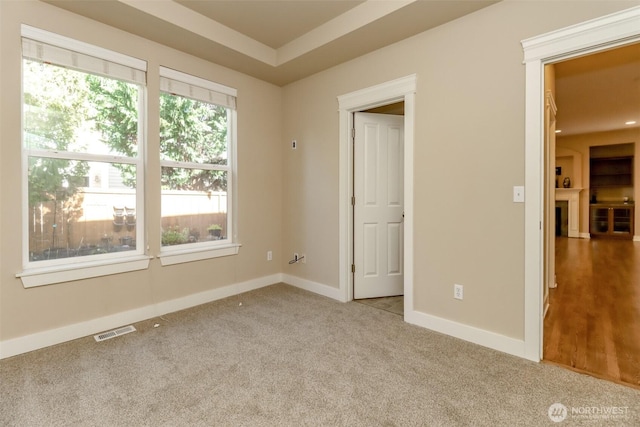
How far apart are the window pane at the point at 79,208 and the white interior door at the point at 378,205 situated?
227 centimetres

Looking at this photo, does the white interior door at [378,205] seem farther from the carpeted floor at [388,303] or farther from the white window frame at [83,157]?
the white window frame at [83,157]

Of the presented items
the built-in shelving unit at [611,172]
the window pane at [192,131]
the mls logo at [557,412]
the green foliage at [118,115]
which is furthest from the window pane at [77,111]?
the built-in shelving unit at [611,172]

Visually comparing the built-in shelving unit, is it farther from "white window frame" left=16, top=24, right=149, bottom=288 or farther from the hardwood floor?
"white window frame" left=16, top=24, right=149, bottom=288

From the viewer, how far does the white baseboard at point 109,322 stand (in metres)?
2.28

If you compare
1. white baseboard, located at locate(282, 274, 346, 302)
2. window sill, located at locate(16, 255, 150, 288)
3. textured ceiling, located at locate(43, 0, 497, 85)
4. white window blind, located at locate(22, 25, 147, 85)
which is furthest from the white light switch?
Result: white window blind, located at locate(22, 25, 147, 85)

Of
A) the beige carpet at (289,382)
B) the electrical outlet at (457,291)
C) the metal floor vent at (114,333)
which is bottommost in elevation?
the beige carpet at (289,382)

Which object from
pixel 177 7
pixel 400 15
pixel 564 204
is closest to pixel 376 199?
pixel 400 15

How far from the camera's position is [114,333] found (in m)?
2.61

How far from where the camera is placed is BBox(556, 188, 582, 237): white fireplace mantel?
822cm

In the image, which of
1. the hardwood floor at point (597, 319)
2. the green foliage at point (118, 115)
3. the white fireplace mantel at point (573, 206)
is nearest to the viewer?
the hardwood floor at point (597, 319)

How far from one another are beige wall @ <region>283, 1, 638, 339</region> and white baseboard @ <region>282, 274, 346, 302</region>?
958mm

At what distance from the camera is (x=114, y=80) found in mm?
2773

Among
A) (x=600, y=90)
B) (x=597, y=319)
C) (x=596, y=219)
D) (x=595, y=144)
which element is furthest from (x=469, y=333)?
(x=595, y=144)
